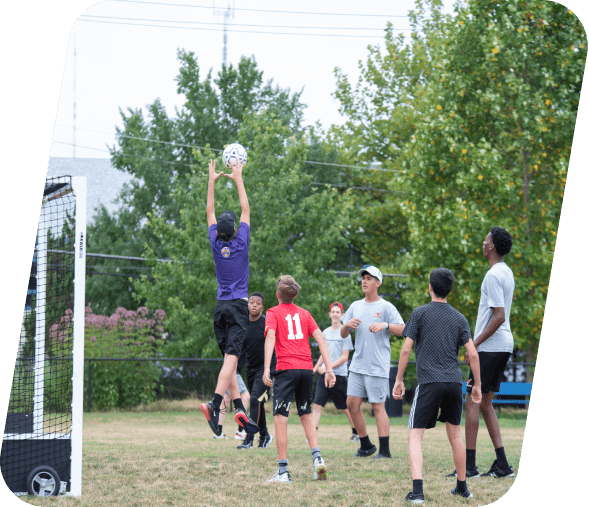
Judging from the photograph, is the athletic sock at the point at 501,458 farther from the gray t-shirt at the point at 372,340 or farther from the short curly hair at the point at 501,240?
the short curly hair at the point at 501,240

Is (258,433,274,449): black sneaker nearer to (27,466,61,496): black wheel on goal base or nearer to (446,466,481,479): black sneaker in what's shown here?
(446,466,481,479): black sneaker

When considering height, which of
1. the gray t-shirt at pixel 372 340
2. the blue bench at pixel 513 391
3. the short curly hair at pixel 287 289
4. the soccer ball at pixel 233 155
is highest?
the soccer ball at pixel 233 155

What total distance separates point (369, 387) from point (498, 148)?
24.2 feet

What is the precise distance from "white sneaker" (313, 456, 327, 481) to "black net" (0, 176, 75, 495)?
2464 mm

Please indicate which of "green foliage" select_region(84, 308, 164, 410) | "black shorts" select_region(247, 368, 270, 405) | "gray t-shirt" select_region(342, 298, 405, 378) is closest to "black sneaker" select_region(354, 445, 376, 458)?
"gray t-shirt" select_region(342, 298, 405, 378)

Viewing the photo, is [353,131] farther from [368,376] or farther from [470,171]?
[368,376]

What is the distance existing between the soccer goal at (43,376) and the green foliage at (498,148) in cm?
790

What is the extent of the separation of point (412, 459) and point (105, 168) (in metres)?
27.3

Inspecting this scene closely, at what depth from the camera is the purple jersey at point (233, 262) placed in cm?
766

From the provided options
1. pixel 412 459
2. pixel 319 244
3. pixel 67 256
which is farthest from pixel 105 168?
pixel 412 459

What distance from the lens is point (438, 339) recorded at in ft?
20.5

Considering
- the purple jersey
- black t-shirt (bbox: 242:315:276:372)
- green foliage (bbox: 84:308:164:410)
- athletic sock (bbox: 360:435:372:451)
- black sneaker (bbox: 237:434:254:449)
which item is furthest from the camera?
green foliage (bbox: 84:308:164:410)

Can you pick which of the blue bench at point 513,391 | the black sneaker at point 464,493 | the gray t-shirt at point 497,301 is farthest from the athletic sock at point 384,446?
the blue bench at point 513,391

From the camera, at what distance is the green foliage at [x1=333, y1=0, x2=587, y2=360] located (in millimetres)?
11555
